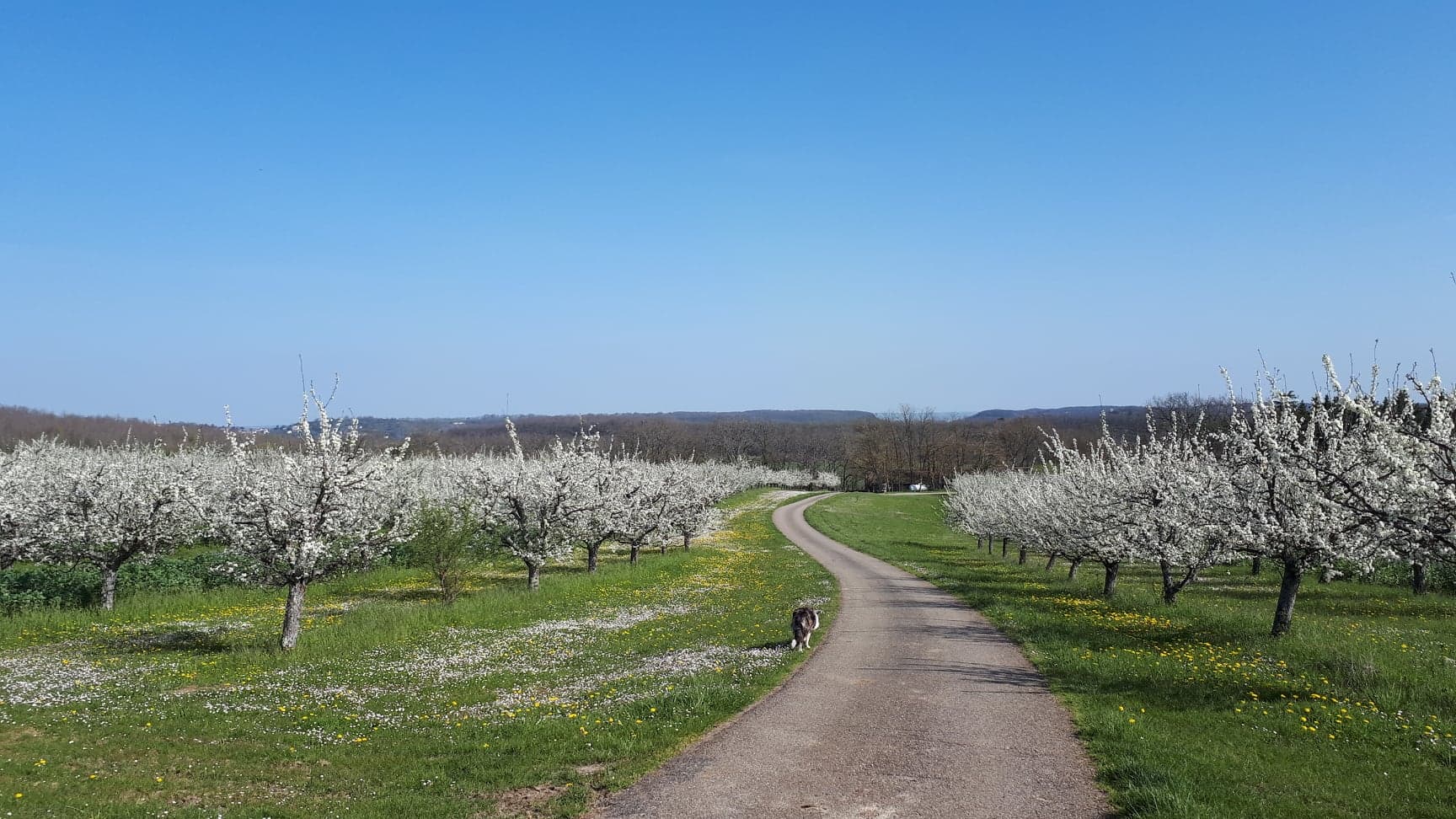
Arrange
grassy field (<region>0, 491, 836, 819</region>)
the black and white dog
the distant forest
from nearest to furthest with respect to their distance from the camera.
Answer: grassy field (<region>0, 491, 836, 819</region>), the black and white dog, the distant forest

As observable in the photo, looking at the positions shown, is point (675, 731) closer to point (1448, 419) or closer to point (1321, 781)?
point (1321, 781)

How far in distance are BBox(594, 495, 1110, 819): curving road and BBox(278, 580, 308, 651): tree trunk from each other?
14.4 metres

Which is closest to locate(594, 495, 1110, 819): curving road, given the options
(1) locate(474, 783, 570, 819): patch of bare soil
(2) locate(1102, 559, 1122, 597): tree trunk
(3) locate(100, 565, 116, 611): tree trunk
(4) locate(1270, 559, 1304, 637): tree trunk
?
(1) locate(474, 783, 570, 819): patch of bare soil

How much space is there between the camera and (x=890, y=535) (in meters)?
67.4

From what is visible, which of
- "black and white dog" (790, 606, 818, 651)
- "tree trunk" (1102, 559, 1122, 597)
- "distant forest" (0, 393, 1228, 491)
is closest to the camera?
"black and white dog" (790, 606, 818, 651)

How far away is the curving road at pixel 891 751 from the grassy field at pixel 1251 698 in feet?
2.61

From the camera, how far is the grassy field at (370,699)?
35.2 feet

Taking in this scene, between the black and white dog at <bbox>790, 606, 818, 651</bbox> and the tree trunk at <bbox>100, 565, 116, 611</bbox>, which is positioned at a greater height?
the black and white dog at <bbox>790, 606, 818, 651</bbox>

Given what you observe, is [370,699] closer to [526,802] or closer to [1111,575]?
[526,802]

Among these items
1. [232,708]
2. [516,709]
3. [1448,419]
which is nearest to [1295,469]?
[1448,419]

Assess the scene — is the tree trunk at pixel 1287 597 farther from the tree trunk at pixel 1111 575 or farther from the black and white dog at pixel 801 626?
the black and white dog at pixel 801 626

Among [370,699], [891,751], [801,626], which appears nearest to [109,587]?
[370,699]

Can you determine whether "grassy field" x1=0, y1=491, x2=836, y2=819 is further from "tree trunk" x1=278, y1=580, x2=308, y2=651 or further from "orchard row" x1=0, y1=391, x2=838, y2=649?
"orchard row" x1=0, y1=391, x2=838, y2=649

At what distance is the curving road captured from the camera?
998 cm
